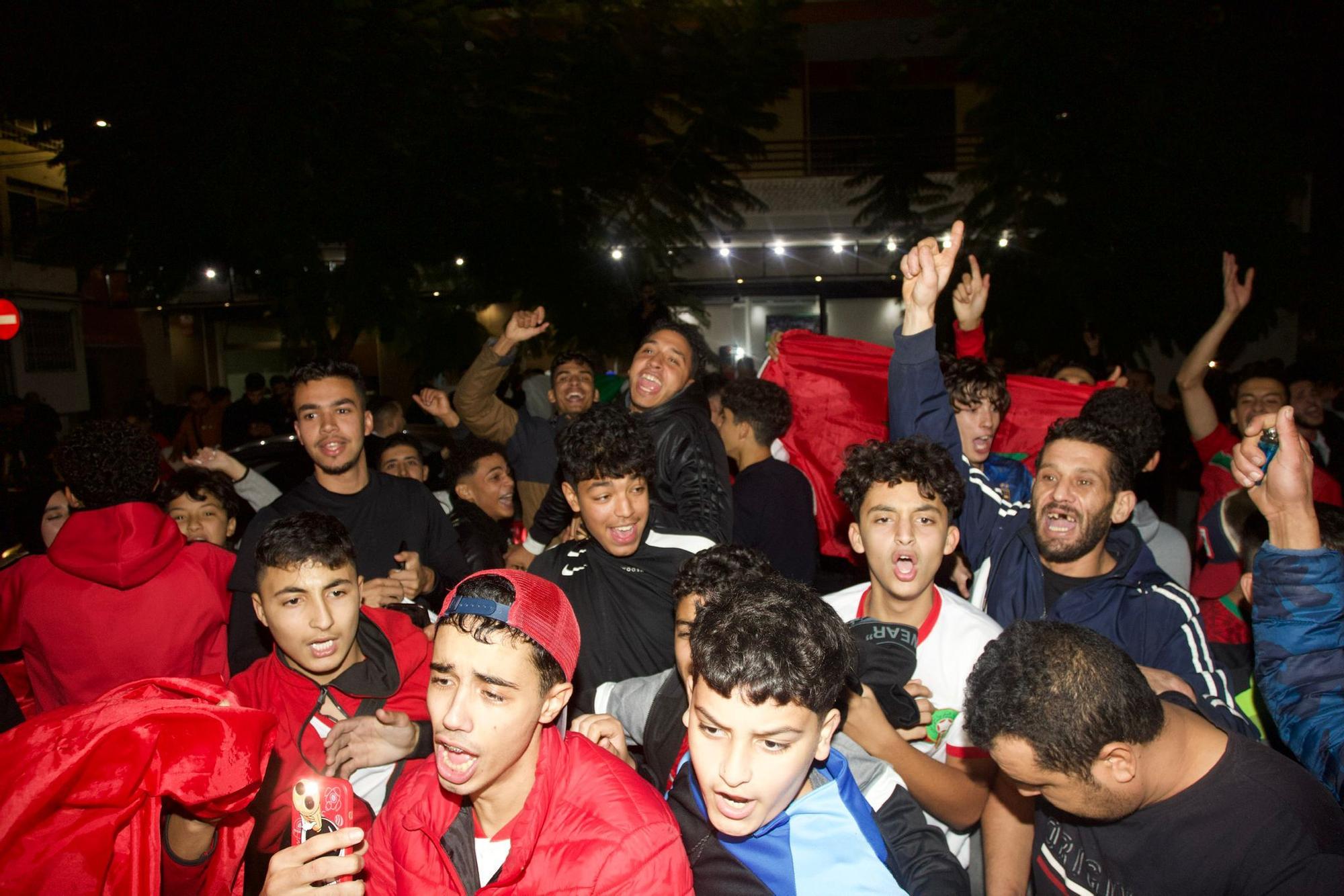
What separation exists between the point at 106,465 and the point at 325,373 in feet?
3.15

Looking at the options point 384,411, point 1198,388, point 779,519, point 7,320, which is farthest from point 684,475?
point 7,320

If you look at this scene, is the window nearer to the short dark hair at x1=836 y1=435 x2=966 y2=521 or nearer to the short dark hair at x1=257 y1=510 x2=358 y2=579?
the short dark hair at x1=257 y1=510 x2=358 y2=579

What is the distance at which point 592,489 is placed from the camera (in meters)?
3.31

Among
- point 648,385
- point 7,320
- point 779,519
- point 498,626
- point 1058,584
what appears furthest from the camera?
point 7,320

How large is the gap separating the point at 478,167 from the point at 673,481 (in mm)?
3970

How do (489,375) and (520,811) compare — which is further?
(489,375)

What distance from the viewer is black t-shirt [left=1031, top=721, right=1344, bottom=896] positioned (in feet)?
5.70

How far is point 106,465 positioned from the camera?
307 cm

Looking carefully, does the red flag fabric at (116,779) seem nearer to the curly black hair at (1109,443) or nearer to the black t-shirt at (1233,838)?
the black t-shirt at (1233,838)

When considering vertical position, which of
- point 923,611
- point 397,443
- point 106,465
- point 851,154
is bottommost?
point 923,611

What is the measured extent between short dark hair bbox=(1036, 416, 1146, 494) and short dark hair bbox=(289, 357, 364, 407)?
2.92 meters

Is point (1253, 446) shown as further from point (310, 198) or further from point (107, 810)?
point (310, 198)

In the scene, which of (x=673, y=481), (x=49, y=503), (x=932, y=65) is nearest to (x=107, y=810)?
(x=673, y=481)

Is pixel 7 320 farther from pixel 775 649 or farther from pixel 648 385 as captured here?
pixel 775 649
